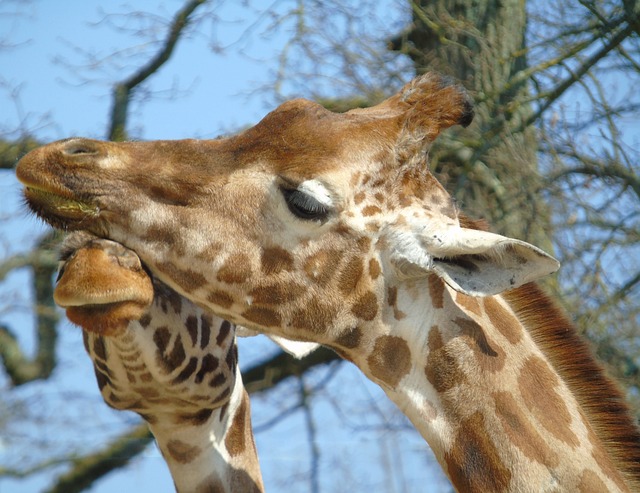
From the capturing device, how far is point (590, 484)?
3.04 metres

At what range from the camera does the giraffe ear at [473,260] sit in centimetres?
298

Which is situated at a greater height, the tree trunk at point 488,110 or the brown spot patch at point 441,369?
the brown spot patch at point 441,369

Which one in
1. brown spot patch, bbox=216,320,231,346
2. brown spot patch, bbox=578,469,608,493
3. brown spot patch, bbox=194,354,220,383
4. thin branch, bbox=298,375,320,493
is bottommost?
thin branch, bbox=298,375,320,493

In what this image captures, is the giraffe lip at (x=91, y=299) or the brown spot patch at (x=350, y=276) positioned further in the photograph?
the brown spot patch at (x=350, y=276)

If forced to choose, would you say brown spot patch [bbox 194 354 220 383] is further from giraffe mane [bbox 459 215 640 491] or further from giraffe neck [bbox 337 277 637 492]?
giraffe mane [bbox 459 215 640 491]

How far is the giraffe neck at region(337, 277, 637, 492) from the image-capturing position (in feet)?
10.0

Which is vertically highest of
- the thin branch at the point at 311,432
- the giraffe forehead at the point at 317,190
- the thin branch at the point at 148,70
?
the giraffe forehead at the point at 317,190

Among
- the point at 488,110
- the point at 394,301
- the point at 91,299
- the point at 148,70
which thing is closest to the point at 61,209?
the point at 91,299

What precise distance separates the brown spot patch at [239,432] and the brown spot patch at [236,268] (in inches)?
40.6

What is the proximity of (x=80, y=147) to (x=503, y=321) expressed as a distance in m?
1.48

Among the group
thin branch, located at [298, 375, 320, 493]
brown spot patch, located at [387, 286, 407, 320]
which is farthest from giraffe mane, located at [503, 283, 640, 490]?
thin branch, located at [298, 375, 320, 493]

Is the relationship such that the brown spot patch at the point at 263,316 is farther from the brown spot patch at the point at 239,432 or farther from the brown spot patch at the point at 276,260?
the brown spot patch at the point at 239,432

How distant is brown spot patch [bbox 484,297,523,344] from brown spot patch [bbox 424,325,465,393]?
0.84ft

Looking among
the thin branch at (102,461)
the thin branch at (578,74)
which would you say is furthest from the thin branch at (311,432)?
the thin branch at (578,74)
